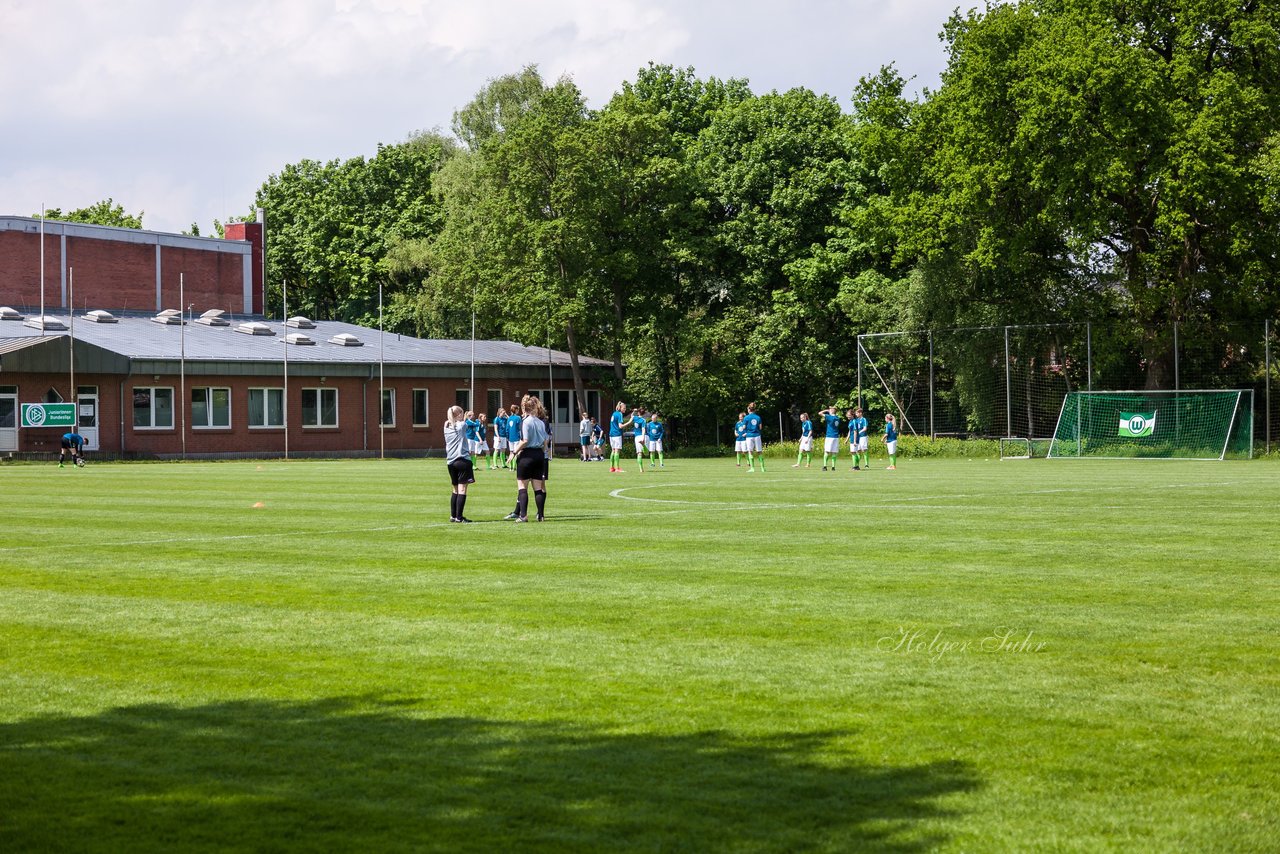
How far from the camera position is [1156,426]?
5306 cm

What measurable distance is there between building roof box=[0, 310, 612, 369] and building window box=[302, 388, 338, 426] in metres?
1.60

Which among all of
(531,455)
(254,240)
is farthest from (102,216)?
(531,455)

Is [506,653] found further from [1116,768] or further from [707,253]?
[707,253]

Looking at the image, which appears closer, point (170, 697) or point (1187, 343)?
point (170, 697)

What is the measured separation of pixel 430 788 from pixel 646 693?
2.20 meters

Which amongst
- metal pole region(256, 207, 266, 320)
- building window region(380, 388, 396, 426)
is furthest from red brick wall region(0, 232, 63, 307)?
building window region(380, 388, 396, 426)

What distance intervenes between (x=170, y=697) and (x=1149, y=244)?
172ft

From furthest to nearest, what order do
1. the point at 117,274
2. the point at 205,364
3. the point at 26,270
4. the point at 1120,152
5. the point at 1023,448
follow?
the point at 117,274
the point at 26,270
the point at 205,364
the point at 1023,448
the point at 1120,152

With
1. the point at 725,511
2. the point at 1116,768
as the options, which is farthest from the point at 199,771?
the point at 725,511

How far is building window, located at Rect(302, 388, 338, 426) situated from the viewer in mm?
66875

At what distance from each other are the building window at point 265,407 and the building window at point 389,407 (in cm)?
560

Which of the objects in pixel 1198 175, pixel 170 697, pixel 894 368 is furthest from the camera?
pixel 894 368

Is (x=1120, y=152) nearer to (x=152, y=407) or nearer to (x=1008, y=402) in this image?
(x=1008, y=402)

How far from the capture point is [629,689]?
334 inches
